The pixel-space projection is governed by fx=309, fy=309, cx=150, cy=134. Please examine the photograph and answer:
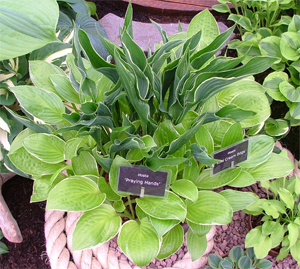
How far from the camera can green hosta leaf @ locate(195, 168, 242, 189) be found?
0.75m

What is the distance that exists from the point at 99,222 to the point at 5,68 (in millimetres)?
659

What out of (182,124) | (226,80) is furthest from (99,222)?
(226,80)

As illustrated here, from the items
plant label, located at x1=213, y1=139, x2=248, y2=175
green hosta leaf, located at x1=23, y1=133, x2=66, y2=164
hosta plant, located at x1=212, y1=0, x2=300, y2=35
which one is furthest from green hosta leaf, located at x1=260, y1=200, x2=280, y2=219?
hosta plant, located at x1=212, y1=0, x2=300, y2=35

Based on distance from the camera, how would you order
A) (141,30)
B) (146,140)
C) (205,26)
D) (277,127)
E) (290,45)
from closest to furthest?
(146,140)
(205,26)
(277,127)
(290,45)
(141,30)

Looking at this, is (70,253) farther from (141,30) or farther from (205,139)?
(141,30)

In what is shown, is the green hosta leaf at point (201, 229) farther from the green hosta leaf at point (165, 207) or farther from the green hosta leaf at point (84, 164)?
the green hosta leaf at point (84, 164)

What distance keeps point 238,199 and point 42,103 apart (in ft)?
1.75

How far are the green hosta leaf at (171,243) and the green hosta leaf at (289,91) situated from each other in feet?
2.44

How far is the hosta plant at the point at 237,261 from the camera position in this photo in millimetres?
883

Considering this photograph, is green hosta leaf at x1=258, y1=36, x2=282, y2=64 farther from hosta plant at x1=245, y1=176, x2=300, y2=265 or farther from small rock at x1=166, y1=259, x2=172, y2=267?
small rock at x1=166, y1=259, x2=172, y2=267

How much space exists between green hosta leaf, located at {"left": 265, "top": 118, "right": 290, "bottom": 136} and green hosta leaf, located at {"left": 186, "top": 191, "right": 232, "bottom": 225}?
1.85ft

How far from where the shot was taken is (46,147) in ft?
2.48

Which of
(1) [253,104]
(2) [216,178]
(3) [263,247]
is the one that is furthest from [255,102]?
(3) [263,247]

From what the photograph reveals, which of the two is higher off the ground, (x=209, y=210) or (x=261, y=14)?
(x=261, y=14)
